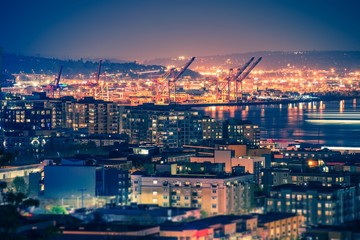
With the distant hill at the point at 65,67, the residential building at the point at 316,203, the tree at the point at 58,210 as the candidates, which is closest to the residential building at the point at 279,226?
the residential building at the point at 316,203

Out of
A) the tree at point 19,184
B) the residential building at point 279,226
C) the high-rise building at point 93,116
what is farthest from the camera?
the high-rise building at point 93,116

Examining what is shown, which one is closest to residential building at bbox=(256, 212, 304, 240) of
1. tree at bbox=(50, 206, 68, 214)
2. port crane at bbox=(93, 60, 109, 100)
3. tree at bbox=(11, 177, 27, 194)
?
tree at bbox=(50, 206, 68, 214)

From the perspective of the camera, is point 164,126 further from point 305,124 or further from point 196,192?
point 196,192

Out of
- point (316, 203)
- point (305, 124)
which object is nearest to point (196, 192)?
point (316, 203)

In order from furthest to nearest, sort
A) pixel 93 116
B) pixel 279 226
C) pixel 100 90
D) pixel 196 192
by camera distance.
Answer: pixel 100 90 → pixel 93 116 → pixel 196 192 → pixel 279 226

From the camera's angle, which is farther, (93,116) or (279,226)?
(93,116)

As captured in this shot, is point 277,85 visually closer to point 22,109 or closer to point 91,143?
point 22,109

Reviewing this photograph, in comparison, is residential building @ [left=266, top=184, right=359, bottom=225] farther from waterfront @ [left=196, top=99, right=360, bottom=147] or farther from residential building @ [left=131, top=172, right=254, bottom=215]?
waterfront @ [left=196, top=99, right=360, bottom=147]

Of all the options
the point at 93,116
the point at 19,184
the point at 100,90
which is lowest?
the point at 19,184

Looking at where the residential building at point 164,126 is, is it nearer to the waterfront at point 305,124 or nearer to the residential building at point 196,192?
the waterfront at point 305,124

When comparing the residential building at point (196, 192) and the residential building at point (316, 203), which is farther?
the residential building at point (196, 192)

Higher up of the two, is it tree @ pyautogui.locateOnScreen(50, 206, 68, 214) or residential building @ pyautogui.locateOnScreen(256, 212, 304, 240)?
tree @ pyautogui.locateOnScreen(50, 206, 68, 214)
